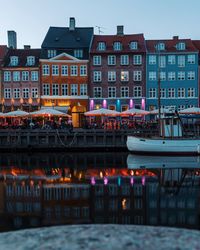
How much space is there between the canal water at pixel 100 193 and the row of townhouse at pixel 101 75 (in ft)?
94.9

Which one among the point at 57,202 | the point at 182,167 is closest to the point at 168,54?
the point at 182,167

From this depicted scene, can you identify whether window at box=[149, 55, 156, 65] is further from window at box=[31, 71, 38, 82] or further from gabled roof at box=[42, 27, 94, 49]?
window at box=[31, 71, 38, 82]

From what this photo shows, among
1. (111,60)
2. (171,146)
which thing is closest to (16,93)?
(111,60)

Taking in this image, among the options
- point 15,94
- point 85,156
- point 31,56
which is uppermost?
point 31,56

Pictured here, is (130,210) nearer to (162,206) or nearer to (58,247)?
(162,206)

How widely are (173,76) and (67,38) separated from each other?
642 inches

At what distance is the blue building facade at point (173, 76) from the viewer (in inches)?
2393

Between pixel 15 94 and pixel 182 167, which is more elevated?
pixel 15 94

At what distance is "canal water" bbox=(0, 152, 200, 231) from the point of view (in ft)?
47.1

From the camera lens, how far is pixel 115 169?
2728 centimetres

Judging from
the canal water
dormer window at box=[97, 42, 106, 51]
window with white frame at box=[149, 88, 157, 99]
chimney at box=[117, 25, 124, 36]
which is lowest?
the canal water

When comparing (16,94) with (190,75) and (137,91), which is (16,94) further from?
(190,75)

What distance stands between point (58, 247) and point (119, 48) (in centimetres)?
5499

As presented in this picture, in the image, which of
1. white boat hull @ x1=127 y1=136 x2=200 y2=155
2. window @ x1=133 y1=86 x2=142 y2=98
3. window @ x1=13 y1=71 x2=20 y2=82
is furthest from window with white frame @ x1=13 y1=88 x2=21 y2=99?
white boat hull @ x1=127 y1=136 x2=200 y2=155
